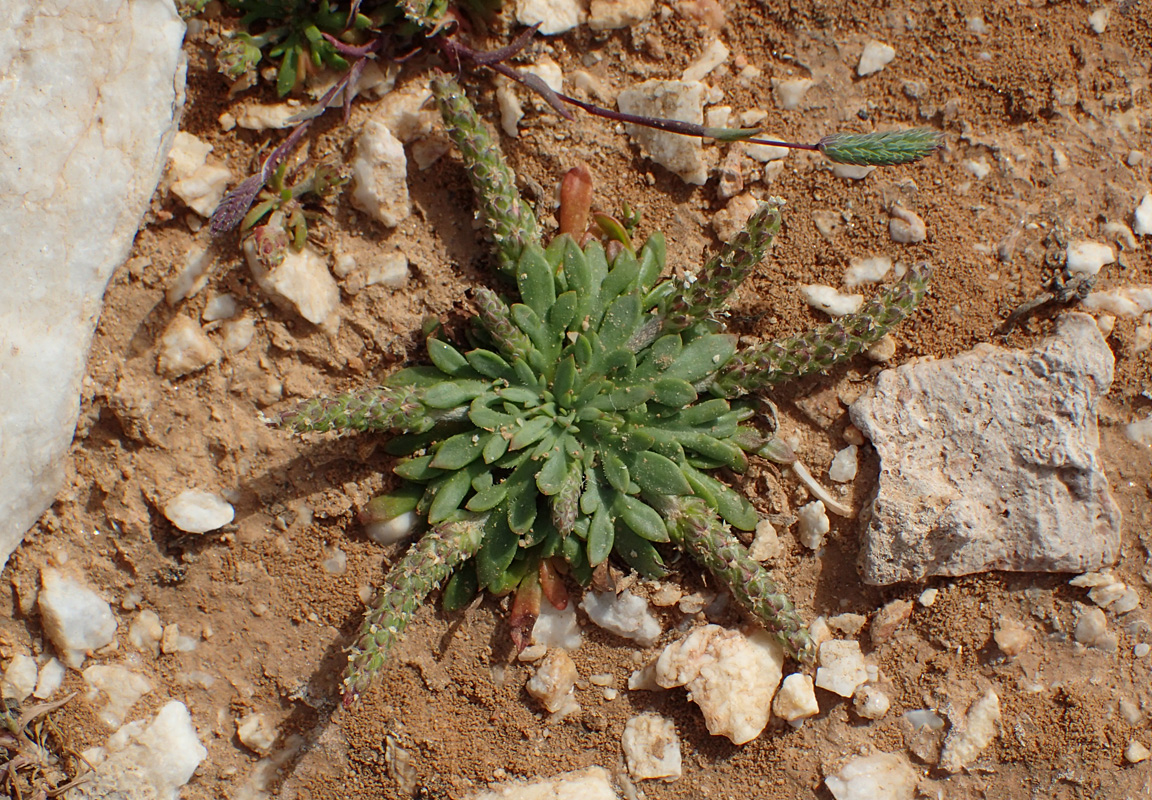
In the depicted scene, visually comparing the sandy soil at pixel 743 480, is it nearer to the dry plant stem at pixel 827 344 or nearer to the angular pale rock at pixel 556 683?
the angular pale rock at pixel 556 683

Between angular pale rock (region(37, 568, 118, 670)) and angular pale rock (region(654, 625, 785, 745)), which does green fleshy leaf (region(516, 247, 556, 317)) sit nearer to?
angular pale rock (region(654, 625, 785, 745))

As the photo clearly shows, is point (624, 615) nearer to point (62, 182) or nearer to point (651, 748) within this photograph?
point (651, 748)

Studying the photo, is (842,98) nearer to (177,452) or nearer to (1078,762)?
(1078,762)

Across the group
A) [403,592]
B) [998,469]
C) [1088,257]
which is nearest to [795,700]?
[998,469]

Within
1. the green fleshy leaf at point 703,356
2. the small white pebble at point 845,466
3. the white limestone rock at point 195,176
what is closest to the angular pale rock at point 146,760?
the white limestone rock at point 195,176

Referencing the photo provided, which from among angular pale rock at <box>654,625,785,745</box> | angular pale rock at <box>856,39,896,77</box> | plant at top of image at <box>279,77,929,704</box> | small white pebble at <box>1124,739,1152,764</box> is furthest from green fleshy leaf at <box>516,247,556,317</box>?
small white pebble at <box>1124,739,1152,764</box>

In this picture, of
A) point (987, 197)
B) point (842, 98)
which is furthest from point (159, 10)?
point (987, 197)
